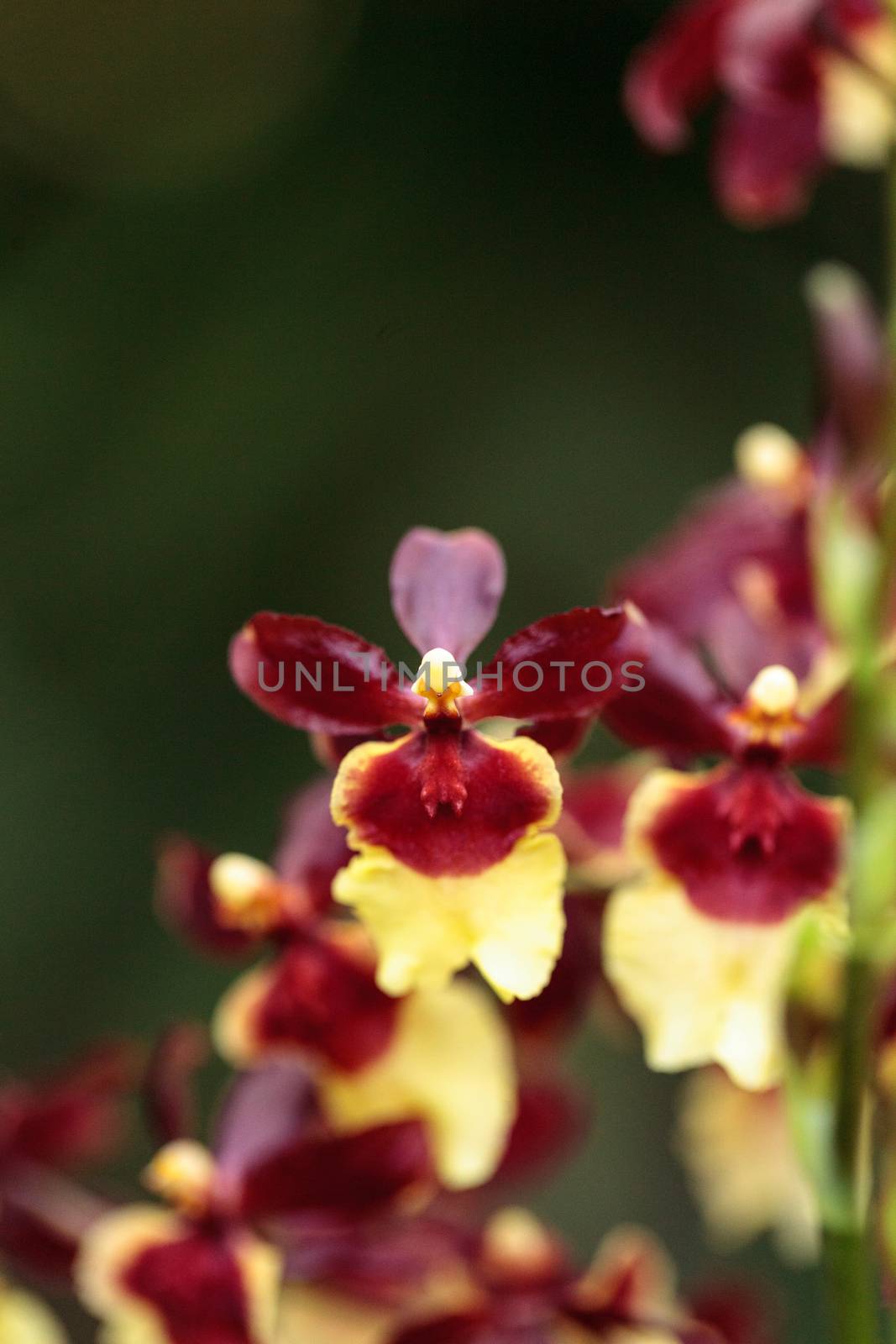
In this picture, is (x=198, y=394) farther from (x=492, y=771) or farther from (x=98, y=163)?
(x=492, y=771)

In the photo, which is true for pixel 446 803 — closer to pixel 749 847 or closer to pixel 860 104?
pixel 749 847

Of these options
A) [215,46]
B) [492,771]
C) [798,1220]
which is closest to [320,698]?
[492,771]

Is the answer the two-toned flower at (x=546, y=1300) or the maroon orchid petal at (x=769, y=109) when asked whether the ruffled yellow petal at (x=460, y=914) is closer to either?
the two-toned flower at (x=546, y=1300)

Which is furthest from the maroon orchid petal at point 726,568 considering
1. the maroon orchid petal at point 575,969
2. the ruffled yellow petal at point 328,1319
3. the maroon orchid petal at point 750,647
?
the ruffled yellow petal at point 328,1319

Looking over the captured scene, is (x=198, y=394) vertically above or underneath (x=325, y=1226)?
above

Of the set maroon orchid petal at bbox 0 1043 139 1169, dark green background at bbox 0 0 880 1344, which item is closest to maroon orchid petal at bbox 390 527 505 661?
maroon orchid petal at bbox 0 1043 139 1169

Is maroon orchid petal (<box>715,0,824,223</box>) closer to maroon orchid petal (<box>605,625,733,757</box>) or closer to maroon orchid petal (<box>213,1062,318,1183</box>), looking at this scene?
maroon orchid petal (<box>605,625,733,757</box>)
